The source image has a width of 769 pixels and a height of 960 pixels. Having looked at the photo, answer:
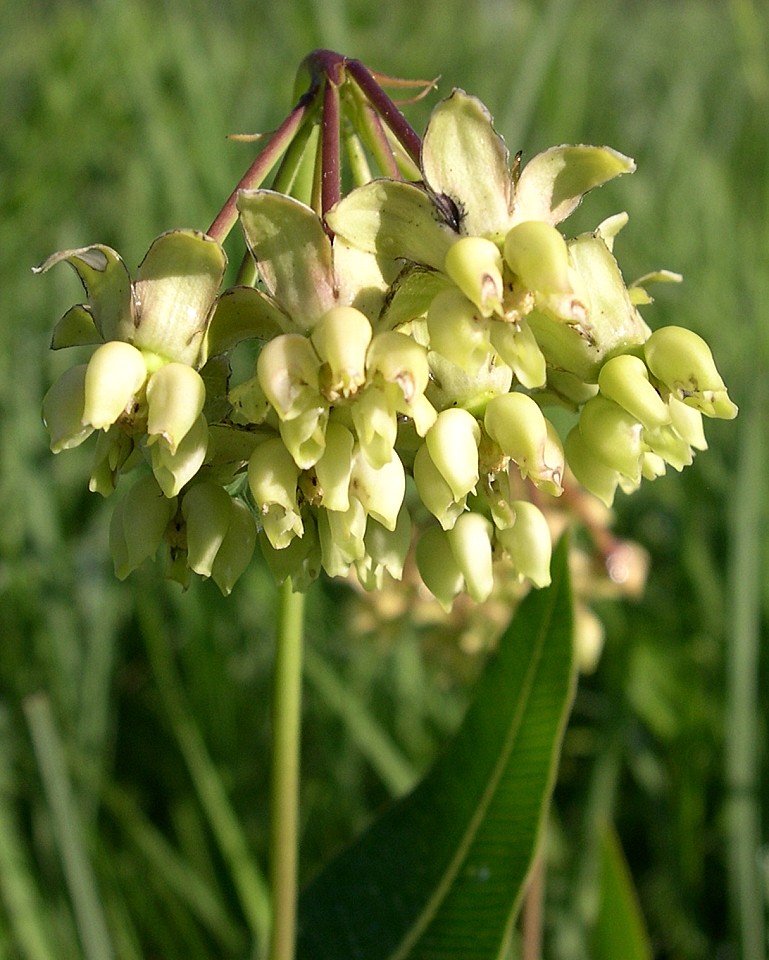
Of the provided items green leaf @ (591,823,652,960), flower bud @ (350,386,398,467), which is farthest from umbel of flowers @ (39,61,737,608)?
→ green leaf @ (591,823,652,960)

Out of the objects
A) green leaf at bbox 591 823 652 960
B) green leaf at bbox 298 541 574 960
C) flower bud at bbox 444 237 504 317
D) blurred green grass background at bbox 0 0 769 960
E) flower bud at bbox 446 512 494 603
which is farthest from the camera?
blurred green grass background at bbox 0 0 769 960

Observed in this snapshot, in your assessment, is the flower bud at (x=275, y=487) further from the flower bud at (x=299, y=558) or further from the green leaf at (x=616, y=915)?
the green leaf at (x=616, y=915)

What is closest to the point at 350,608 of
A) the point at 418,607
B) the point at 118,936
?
the point at 418,607

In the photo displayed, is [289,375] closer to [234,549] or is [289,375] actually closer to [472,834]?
[234,549]

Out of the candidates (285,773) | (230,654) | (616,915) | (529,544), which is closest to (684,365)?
(529,544)

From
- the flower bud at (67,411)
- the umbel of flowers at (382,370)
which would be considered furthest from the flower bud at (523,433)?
the flower bud at (67,411)

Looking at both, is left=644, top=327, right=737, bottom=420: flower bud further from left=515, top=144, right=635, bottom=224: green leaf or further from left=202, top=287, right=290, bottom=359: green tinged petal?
left=202, top=287, right=290, bottom=359: green tinged petal
